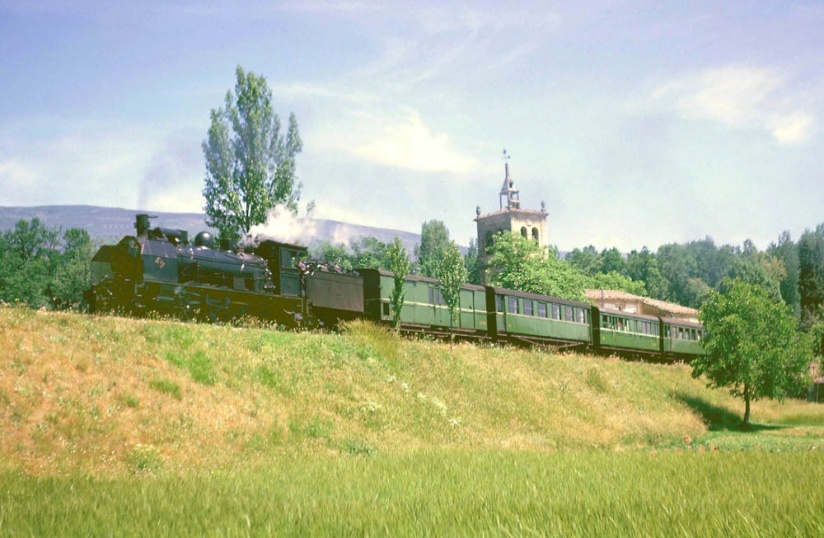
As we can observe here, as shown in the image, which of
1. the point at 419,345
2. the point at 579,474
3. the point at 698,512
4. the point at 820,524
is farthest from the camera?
the point at 419,345

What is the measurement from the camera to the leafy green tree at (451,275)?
3441 centimetres

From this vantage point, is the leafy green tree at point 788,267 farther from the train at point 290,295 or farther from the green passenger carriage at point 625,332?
the train at point 290,295

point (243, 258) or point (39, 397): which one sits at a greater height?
point (243, 258)

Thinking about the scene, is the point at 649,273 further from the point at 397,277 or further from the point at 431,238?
the point at 397,277

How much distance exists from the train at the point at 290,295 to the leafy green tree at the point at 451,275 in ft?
2.62

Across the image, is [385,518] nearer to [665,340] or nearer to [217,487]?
[217,487]

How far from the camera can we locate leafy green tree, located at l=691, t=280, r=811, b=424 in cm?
4222

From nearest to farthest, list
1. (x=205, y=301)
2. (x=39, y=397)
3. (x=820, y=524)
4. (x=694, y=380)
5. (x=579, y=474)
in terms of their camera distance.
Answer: (x=820, y=524), (x=579, y=474), (x=39, y=397), (x=205, y=301), (x=694, y=380)

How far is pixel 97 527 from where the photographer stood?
7816 mm

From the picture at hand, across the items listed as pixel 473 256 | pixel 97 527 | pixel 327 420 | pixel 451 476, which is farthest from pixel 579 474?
pixel 473 256

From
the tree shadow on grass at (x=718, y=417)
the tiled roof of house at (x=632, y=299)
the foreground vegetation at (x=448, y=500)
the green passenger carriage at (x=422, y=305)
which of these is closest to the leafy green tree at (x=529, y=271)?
the tiled roof of house at (x=632, y=299)

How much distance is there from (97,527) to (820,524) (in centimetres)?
673

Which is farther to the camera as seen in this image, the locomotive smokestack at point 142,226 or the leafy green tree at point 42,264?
the leafy green tree at point 42,264

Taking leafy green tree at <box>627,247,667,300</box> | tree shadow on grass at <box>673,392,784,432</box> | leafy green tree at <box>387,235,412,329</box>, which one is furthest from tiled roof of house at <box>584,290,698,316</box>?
leafy green tree at <box>387,235,412,329</box>
